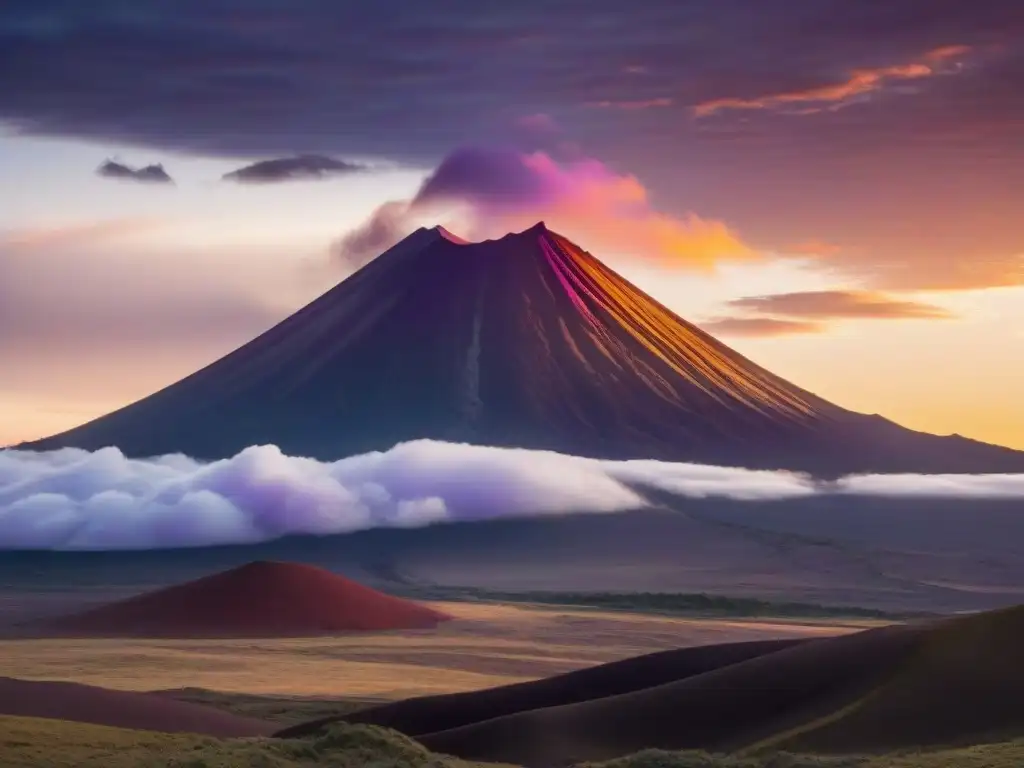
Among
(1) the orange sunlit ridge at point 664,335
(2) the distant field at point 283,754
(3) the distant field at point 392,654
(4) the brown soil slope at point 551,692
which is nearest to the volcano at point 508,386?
(1) the orange sunlit ridge at point 664,335

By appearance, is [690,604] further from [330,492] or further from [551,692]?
[551,692]

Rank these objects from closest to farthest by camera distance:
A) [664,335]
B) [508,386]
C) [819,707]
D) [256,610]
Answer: [819,707] → [256,610] → [508,386] → [664,335]

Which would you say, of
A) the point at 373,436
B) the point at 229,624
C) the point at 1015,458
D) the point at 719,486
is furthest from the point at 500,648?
the point at 1015,458

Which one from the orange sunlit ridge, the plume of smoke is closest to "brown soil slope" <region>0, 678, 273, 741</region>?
the plume of smoke

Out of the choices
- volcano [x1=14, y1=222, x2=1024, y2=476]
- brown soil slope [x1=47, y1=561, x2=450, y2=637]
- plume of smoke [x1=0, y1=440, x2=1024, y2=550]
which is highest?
volcano [x1=14, y1=222, x2=1024, y2=476]

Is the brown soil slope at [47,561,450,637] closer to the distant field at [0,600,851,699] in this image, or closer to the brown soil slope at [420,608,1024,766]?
the distant field at [0,600,851,699]

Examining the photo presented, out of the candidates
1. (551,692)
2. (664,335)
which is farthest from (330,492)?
(551,692)

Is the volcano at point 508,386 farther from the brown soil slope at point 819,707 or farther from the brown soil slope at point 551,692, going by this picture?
the brown soil slope at point 819,707
